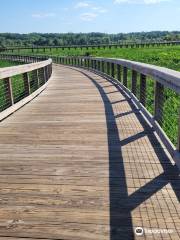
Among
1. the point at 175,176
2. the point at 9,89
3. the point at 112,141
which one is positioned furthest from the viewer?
the point at 9,89

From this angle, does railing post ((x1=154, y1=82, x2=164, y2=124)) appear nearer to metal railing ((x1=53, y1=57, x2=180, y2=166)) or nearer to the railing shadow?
metal railing ((x1=53, y1=57, x2=180, y2=166))

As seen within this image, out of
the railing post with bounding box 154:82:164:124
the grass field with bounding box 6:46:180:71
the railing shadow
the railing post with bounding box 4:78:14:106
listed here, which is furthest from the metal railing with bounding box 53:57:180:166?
the grass field with bounding box 6:46:180:71

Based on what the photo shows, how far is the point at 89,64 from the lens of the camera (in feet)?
98.0

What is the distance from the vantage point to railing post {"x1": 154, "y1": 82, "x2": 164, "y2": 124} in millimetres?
5973

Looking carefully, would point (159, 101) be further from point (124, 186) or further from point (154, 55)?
point (154, 55)

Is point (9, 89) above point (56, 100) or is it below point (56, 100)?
above

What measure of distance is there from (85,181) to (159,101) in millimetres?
2439

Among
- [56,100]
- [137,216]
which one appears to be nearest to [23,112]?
[56,100]

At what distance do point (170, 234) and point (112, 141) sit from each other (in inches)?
115

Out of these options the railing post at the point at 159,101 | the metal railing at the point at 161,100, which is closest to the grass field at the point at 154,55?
the metal railing at the point at 161,100

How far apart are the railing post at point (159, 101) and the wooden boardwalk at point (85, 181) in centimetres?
29

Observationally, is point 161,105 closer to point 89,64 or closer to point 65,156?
point 65,156

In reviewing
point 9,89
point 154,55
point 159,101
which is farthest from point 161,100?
point 154,55

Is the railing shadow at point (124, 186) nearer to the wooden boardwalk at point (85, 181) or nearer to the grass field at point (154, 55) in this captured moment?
the wooden boardwalk at point (85, 181)
